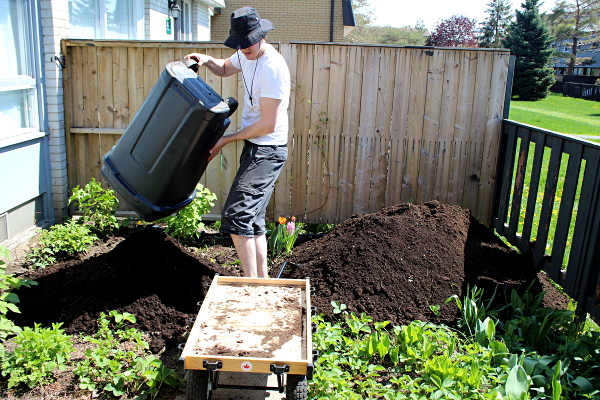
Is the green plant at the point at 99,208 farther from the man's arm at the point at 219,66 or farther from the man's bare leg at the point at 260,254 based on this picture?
the man's bare leg at the point at 260,254

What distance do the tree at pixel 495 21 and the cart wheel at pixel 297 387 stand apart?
42192 mm

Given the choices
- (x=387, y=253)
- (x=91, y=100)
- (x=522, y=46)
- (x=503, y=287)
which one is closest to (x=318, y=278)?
(x=387, y=253)

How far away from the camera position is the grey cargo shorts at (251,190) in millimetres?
3406

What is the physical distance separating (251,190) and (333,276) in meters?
0.96

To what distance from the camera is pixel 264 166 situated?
3580mm

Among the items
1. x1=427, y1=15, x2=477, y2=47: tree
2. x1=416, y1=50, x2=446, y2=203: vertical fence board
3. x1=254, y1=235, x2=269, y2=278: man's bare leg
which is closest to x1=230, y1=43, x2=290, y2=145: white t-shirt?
x1=254, y1=235, x2=269, y2=278: man's bare leg

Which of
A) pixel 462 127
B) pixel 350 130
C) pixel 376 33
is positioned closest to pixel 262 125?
pixel 350 130

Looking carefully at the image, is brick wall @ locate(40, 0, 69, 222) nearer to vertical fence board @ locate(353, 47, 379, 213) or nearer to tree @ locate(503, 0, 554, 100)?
vertical fence board @ locate(353, 47, 379, 213)

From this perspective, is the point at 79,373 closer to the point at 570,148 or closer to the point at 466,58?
the point at 570,148

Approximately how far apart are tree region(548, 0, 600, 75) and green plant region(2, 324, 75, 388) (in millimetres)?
45591

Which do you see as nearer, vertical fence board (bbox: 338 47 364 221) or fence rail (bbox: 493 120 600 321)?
fence rail (bbox: 493 120 600 321)

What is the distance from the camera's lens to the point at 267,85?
11.0ft

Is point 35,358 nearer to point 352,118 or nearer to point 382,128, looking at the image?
point 352,118

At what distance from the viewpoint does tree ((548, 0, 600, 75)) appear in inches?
1618
